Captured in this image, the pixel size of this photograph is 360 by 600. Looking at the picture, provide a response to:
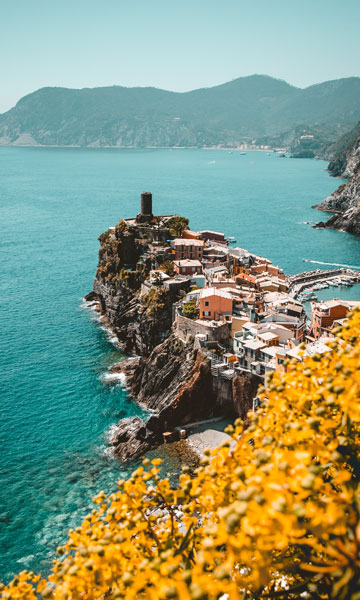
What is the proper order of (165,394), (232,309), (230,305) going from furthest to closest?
(232,309)
(230,305)
(165,394)

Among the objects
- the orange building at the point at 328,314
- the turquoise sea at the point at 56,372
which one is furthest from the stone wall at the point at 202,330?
the orange building at the point at 328,314

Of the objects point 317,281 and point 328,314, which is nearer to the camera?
point 328,314

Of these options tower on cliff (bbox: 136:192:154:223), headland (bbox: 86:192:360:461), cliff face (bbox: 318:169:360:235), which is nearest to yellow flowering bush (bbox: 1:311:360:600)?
headland (bbox: 86:192:360:461)

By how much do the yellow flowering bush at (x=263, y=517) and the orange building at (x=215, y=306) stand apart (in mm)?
42826

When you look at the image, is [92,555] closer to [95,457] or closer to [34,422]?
[95,457]

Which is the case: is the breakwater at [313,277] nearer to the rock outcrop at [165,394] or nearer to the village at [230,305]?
the village at [230,305]

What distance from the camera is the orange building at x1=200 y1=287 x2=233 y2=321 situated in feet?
180

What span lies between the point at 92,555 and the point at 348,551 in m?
4.62

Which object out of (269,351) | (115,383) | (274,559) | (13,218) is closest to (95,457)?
(115,383)

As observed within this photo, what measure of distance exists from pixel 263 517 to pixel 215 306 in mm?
48414

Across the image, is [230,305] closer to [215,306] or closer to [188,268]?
[215,306]

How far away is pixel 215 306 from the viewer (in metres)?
55.2

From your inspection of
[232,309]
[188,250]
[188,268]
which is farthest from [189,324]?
[188,250]

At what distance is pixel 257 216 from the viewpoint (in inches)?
6496
